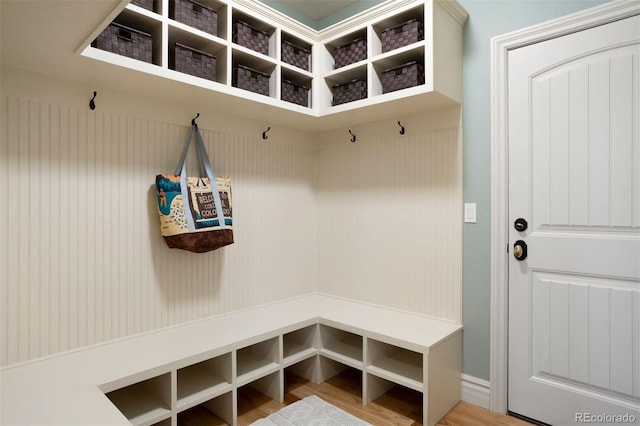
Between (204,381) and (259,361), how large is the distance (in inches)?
14.1

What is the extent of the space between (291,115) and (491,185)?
127 centimetres

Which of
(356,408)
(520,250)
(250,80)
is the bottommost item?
(356,408)

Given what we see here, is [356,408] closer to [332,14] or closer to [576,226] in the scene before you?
[576,226]

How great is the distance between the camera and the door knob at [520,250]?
2.05 metres

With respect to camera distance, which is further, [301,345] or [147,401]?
[301,345]

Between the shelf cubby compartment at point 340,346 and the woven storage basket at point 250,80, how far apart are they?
1507mm

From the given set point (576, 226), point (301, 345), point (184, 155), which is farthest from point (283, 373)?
point (576, 226)

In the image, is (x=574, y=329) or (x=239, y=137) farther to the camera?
(x=239, y=137)

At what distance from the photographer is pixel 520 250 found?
2.05m

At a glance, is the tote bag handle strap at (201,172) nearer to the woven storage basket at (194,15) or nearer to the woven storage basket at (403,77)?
the woven storage basket at (194,15)

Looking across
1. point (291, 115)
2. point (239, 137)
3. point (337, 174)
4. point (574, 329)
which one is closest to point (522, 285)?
point (574, 329)

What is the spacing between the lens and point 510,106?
2096 millimetres

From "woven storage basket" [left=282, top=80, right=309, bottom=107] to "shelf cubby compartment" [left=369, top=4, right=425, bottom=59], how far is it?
19.5 inches

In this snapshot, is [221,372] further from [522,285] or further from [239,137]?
[522,285]
